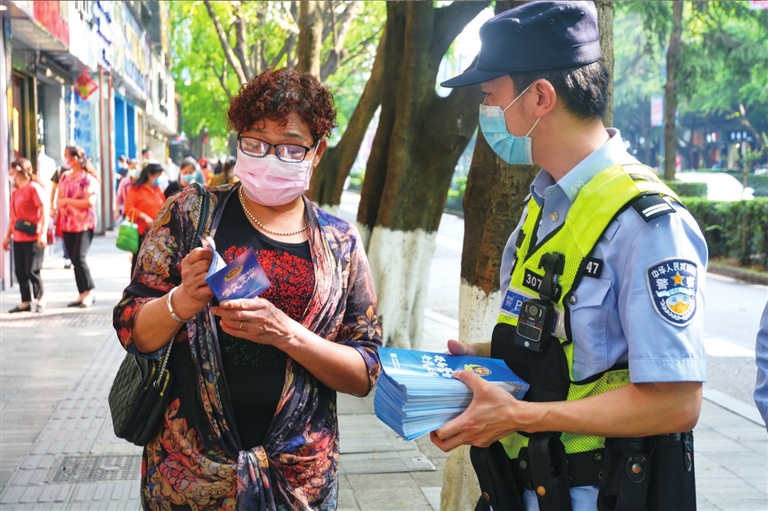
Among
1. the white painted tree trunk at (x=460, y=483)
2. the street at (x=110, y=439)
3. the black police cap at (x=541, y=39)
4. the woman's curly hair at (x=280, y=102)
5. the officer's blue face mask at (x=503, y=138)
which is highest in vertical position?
the black police cap at (x=541, y=39)

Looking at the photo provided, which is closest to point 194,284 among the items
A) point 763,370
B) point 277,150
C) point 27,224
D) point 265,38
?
point 277,150

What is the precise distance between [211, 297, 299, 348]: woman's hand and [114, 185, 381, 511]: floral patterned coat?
7.5 inches

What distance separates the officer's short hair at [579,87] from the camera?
6.79 feet

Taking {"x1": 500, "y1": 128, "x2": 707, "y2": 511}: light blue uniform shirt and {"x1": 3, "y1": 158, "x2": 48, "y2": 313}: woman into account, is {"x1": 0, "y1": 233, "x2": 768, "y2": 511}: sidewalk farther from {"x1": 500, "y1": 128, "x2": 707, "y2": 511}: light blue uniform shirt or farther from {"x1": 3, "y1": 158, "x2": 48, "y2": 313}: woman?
{"x1": 500, "y1": 128, "x2": 707, "y2": 511}: light blue uniform shirt

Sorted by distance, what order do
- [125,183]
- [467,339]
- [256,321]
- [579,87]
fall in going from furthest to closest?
[125,183], [467,339], [256,321], [579,87]

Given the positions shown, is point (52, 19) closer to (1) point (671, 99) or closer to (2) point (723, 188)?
(1) point (671, 99)

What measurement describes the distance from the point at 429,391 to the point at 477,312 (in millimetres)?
2594

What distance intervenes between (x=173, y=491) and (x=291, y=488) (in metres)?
0.34

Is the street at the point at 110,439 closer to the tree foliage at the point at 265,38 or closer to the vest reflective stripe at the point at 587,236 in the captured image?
the vest reflective stripe at the point at 587,236

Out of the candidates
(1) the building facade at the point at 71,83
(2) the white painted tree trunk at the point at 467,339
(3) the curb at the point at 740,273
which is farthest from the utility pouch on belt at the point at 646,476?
(3) the curb at the point at 740,273

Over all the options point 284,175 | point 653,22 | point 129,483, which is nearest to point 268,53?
point 653,22

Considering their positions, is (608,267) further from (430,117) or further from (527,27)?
(430,117)

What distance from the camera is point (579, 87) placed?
6.78 feet

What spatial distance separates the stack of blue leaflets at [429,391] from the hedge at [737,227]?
1512 cm
